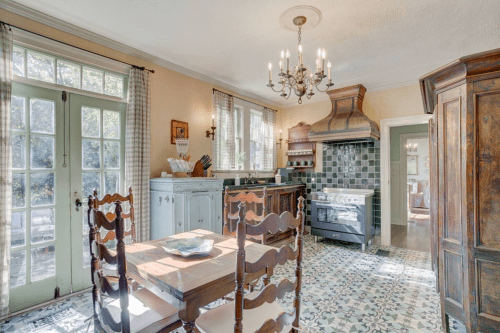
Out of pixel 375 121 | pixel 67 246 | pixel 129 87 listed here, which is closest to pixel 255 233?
pixel 67 246

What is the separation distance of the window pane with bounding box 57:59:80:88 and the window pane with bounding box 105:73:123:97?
0.30m

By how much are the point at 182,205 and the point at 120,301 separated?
1.94 meters

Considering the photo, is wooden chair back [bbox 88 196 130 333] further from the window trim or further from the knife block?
the knife block

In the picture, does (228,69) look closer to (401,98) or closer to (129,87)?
(129,87)

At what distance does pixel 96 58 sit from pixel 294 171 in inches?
163

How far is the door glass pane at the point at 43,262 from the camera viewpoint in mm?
2494

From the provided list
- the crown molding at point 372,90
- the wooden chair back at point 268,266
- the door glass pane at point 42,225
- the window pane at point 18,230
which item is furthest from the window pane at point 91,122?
the crown molding at point 372,90

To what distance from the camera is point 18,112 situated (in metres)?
2.43

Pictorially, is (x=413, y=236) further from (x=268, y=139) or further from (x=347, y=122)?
(x=268, y=139)

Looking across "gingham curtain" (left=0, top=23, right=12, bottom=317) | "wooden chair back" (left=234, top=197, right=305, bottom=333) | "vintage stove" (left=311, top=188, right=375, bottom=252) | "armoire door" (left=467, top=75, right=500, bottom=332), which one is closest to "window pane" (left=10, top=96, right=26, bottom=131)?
"gingham curtain" (left=0, top=23, right=12, bottom=317)

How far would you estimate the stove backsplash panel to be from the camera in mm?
4723

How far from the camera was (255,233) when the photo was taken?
115 centimetres

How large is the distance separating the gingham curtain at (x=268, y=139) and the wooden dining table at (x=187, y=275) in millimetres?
3801

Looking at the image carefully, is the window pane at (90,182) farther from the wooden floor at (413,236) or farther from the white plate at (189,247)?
the wooden floor at (413,236)
